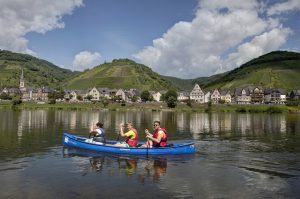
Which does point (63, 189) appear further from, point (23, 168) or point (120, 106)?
point (120, 106)

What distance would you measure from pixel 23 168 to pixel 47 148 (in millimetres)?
9988

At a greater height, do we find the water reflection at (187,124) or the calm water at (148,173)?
the water reflection at (187,124)

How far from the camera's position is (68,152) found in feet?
111

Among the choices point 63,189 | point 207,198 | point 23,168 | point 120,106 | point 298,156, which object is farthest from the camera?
point 120,106

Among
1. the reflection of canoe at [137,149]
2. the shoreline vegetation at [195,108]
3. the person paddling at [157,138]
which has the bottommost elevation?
the reflection of canoe at [137,149]

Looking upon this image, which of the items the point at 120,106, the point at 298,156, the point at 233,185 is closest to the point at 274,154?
the point at 298,156

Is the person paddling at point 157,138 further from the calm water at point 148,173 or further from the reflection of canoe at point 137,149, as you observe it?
the calm water at point 148,173

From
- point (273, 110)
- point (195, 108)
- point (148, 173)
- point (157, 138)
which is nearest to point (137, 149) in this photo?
point (157, 138)

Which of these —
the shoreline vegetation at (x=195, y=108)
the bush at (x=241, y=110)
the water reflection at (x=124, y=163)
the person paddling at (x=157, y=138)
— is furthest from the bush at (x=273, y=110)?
the person paddling at (x=157, y=138)

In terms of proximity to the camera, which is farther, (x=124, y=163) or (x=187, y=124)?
(x=187, y=124)

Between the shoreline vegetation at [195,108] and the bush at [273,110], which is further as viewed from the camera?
the shoreline vegetation at [195,108]

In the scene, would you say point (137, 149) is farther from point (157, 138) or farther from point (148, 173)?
point (148, 173)

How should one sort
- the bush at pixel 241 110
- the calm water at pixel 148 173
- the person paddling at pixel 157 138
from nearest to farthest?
the calm water at pixel 148 173 → the person paddling at pixel 157 138 → the bush at pixel 241 110

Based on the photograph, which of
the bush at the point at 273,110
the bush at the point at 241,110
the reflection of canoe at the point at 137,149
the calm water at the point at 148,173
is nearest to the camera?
the calm water at the point at 148,173
